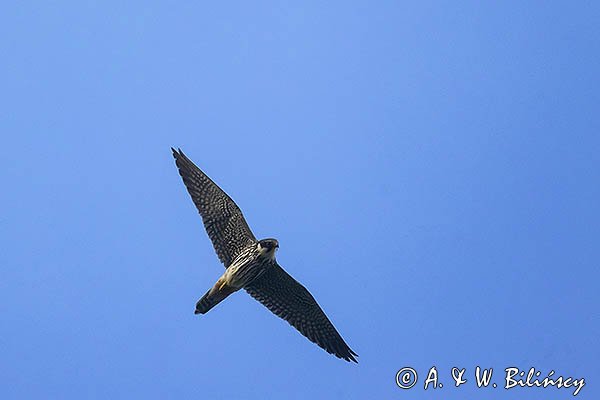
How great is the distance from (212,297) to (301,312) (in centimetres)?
219

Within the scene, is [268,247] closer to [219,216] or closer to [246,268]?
[246,268]

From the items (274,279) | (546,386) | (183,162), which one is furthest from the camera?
(183,162)

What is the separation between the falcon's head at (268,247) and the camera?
632 inches

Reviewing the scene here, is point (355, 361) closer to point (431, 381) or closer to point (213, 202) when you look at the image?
point (431, 381)

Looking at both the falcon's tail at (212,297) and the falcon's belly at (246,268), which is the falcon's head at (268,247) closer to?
the falcon's belly at (246,268)

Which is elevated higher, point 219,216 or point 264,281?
point 219,216

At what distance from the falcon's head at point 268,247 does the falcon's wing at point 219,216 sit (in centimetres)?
89

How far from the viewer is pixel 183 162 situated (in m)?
18.0

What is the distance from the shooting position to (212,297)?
52.7 ft

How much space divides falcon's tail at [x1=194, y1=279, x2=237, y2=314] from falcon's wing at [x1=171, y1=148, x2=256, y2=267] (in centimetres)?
75

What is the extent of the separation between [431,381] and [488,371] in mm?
1166

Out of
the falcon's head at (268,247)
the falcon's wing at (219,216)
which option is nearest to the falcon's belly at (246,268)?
the falcon's head at (268,247)

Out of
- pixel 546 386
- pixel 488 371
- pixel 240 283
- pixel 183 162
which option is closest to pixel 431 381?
pixel 488 371

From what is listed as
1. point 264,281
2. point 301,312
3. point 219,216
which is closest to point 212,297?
point 264,281
